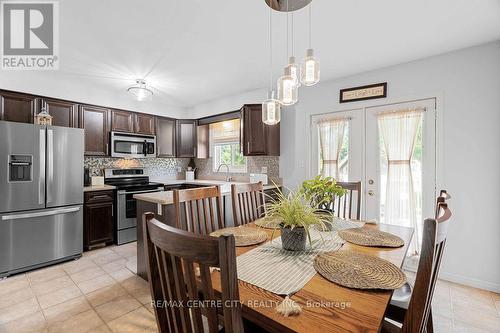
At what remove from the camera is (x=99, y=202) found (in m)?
3.35

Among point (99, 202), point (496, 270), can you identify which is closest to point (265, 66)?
point (99, 202)

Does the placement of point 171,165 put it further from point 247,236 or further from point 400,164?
point 400,164

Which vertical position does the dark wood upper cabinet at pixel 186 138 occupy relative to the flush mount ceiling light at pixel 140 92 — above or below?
below

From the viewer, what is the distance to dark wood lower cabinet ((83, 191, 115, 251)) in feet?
10.7

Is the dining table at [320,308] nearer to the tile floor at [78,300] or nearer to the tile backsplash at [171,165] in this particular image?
the tile floor at [78,300]

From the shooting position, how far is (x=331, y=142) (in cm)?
334

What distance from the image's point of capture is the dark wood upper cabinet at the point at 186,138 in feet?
15.8

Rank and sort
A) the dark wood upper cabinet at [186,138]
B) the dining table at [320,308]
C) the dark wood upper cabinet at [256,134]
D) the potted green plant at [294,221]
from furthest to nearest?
the dark wood upper cabinet at [186,138] < the dark wood upper cabinet at [256,134] < the potted green plant at [294,221] < the dining table at [320,308]

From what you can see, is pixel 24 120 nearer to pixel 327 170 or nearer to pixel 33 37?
pixel 33 37

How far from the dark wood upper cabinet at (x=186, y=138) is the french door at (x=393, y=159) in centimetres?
291

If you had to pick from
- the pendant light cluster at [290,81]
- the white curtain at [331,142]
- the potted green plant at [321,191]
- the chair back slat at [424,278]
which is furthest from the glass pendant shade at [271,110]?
the white curtain at [331,142]

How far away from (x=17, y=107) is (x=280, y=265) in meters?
3.91

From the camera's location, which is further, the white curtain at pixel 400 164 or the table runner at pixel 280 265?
the white curtain at pixel 400 164

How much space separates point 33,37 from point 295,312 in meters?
3.35
